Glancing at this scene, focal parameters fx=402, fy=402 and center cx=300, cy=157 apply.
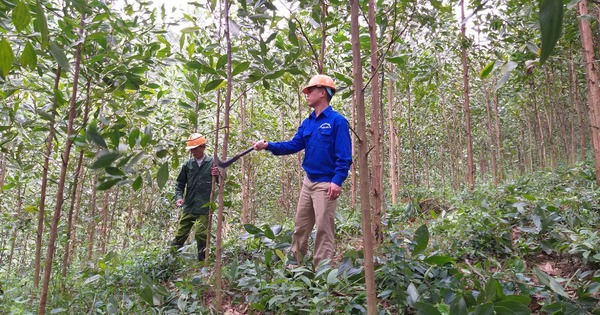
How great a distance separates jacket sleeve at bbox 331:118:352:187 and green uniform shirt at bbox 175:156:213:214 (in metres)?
1.89

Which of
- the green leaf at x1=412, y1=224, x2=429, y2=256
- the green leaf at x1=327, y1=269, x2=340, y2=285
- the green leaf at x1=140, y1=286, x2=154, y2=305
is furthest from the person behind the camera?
the green leaf at x1=140, y1=286, x2=154, y2=305

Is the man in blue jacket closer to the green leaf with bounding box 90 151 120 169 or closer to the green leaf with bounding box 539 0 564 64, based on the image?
the green leaf with bounding box 90 151 120 169

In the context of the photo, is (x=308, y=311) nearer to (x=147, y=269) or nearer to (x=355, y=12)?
(x=355, y=12)

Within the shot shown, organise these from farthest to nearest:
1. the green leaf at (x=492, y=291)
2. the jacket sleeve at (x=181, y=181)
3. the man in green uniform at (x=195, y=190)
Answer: the jacket sleeve at (x=181, y=181) → the man in green uniform at (x=195, y=190) → the green leaf at (x=492, y=291)

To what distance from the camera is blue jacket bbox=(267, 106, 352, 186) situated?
2.94m

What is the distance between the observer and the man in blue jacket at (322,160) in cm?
296

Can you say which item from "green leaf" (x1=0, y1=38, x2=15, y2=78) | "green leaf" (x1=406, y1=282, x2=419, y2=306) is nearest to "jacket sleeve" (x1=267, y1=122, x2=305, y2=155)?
"green leaf" (x1=406, y1=282, x2=419, y2=306)

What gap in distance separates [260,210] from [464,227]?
1313cm

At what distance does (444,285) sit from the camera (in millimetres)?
2285

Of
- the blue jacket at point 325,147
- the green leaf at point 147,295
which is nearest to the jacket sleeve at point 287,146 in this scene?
the blue jacket at point 325,147

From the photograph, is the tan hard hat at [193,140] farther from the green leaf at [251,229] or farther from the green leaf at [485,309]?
the green leaf at [485,309]

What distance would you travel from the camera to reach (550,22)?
457mm

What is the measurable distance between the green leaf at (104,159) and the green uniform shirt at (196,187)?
3055mm

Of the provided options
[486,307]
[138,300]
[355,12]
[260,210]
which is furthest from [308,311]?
[260,210]
